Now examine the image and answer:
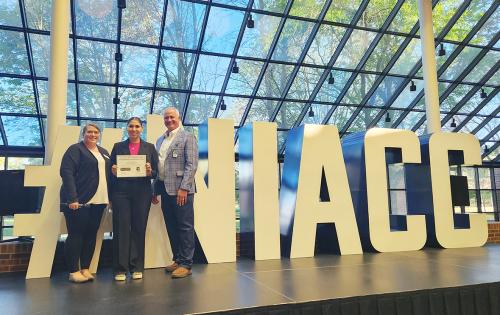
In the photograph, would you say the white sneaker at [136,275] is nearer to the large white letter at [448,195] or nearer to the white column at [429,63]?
the large white letter at [448,195]

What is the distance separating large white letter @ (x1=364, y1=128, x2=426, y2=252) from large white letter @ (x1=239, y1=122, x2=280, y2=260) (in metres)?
1.09

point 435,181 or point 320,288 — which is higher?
point 435,181

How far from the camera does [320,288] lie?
7.59ft

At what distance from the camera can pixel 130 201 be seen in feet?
9.29

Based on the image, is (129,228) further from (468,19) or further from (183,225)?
(468,19)

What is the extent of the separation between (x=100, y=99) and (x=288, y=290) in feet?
20.7

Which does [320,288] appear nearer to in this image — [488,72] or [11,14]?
[11,14]

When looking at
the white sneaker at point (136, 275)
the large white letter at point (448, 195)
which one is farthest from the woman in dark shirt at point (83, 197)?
the large white letter at point (448, 195)

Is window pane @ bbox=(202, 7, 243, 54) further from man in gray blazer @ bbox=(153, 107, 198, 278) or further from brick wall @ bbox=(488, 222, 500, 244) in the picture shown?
brick wall @ bbox=(488, 222, 500, 244)

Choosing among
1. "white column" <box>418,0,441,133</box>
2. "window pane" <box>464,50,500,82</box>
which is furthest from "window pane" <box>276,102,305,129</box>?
"window pane" <box>464,50,500,82</box>

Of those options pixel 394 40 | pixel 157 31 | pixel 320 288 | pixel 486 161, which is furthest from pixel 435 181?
pixel 486 161

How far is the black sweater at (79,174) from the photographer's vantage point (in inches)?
105

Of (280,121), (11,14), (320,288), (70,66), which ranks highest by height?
(11,14)

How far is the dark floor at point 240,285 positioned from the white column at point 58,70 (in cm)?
174
